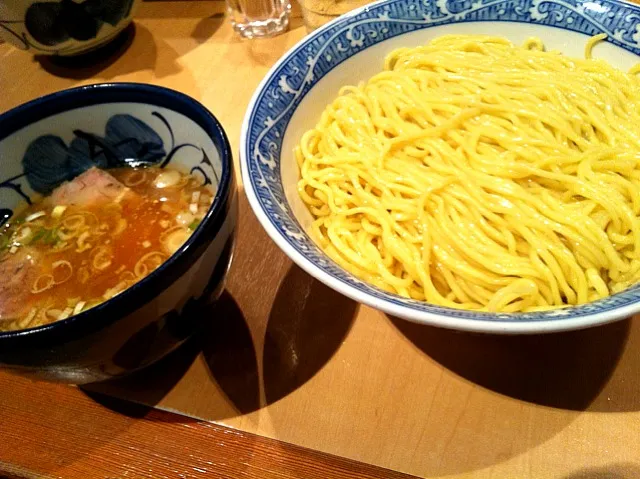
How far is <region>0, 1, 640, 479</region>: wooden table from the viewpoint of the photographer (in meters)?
0.82

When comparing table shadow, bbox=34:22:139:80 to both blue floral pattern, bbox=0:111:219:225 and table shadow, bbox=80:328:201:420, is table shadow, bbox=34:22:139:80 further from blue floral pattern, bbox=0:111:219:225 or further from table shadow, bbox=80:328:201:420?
table shadow, bbox=80:328:201:420

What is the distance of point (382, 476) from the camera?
80cm

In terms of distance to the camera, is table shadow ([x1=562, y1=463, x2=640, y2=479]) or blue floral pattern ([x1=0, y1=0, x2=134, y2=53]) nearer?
table shadow ([x1=562, y1=463, x2=640, y2=479])

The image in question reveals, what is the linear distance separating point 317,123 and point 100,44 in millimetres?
1050

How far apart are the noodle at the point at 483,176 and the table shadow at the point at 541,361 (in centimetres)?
9

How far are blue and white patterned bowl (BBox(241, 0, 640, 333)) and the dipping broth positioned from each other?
160mm

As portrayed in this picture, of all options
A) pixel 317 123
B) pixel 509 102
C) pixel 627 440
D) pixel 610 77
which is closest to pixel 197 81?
pixel 317 123

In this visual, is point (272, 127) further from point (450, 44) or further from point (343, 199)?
point (450, 44)

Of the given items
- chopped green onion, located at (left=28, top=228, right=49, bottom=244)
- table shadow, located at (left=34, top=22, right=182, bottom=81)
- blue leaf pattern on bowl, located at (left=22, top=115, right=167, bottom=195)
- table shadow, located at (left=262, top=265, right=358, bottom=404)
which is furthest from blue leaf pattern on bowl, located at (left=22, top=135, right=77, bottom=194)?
table shadow, located at (left=34, top=22, right=182, bottom=81)

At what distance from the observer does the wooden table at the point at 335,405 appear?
2.68 feet

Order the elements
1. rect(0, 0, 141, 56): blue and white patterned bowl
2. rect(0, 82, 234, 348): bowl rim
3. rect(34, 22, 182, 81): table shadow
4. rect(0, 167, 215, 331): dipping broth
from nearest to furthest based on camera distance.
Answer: rect(0, 82, 234, 348): bowl rim < rect(0, 167, 215, 331): dipping broth < rect(0, 0, 141, 56): blue and white patterned bowl < rect(34, 22, 182, 81): table shadow

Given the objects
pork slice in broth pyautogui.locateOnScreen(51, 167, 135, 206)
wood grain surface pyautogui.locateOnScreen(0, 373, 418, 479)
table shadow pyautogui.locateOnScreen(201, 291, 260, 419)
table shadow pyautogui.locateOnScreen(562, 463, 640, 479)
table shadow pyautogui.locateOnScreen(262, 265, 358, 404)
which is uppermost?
pork slice in broth pyautogui.locateOnScreen(51, 167, 135, 206)

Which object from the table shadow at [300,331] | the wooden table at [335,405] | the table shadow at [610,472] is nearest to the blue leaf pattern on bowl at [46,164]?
the wooden table at [335,405]

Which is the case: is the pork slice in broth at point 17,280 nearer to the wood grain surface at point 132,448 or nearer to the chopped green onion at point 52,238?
the chopped green onion at point 52,238
